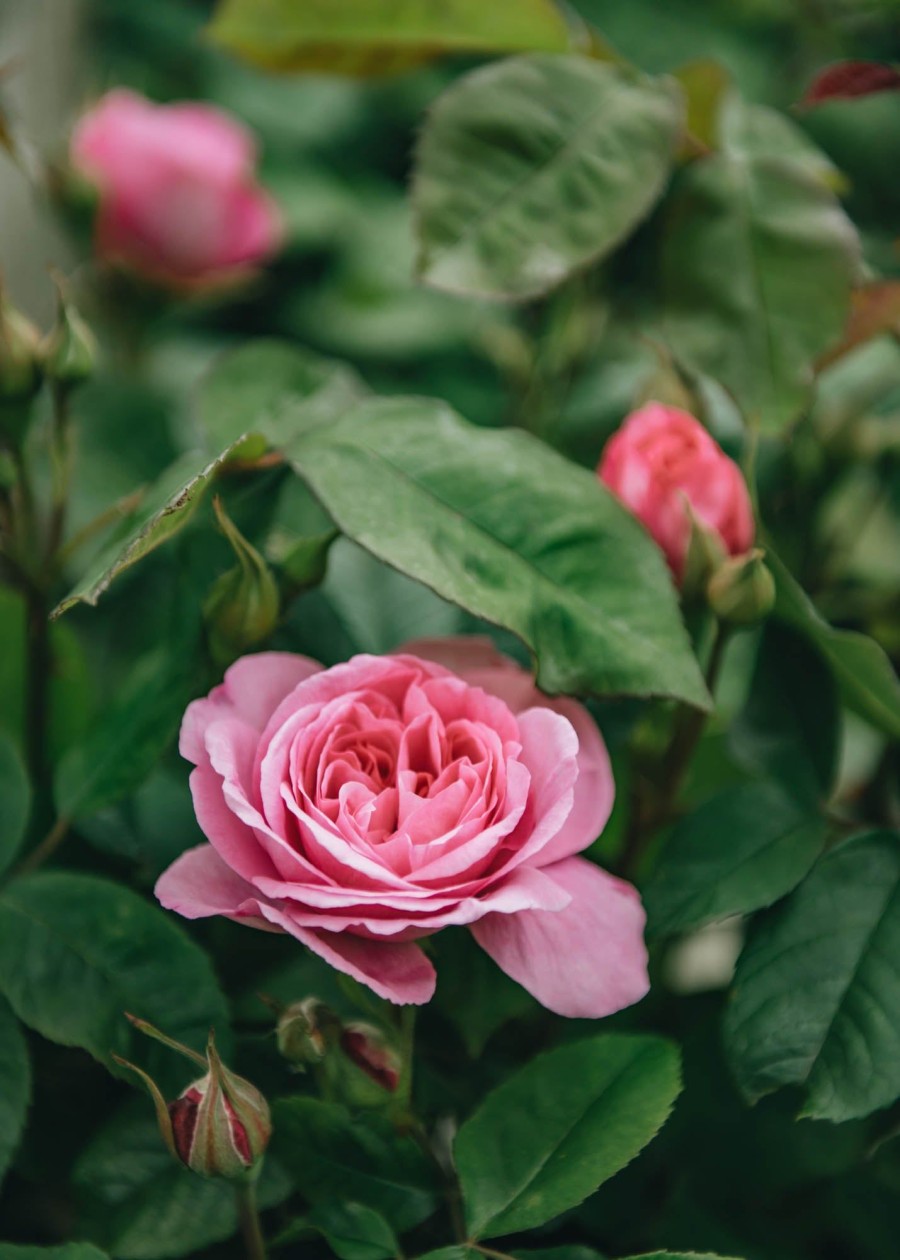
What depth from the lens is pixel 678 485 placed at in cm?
43

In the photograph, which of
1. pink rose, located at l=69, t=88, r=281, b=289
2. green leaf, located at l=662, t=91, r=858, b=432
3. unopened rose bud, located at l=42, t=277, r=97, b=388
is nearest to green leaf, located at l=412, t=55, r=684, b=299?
green leaf, located at l=662, t=91, r=858, b=432

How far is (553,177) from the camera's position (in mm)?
463

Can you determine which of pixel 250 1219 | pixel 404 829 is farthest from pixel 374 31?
pixel 250 1219

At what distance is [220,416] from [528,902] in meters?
0.29

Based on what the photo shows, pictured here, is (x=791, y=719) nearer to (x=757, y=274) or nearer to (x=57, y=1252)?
(x=757, y=274)

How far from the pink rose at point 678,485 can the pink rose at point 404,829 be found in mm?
88

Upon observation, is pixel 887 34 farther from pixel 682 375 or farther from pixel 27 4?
pixel 682 375

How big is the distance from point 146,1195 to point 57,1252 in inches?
2.6

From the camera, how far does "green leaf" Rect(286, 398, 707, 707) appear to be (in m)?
0.37

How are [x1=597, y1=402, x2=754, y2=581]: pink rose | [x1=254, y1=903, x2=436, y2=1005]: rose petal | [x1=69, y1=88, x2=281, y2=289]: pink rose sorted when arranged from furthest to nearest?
[x1=69, y1=88, x2=281, y2=289]: pink rose → [x1=597, y1=402, x2=754, y2=581]: pink rose → [x1=254, y1=903, x2=436, y2=1005]: rose petal

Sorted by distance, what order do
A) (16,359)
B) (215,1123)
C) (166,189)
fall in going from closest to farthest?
(215,1123) → (16,359) → (166,189)

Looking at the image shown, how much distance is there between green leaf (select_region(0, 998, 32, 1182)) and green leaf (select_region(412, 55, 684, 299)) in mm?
290

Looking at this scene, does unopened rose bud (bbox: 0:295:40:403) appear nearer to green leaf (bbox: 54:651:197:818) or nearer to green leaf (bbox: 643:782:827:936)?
green leaf (bbox: 54:651:197:818)

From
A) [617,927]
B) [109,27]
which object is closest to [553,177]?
[617,927]
